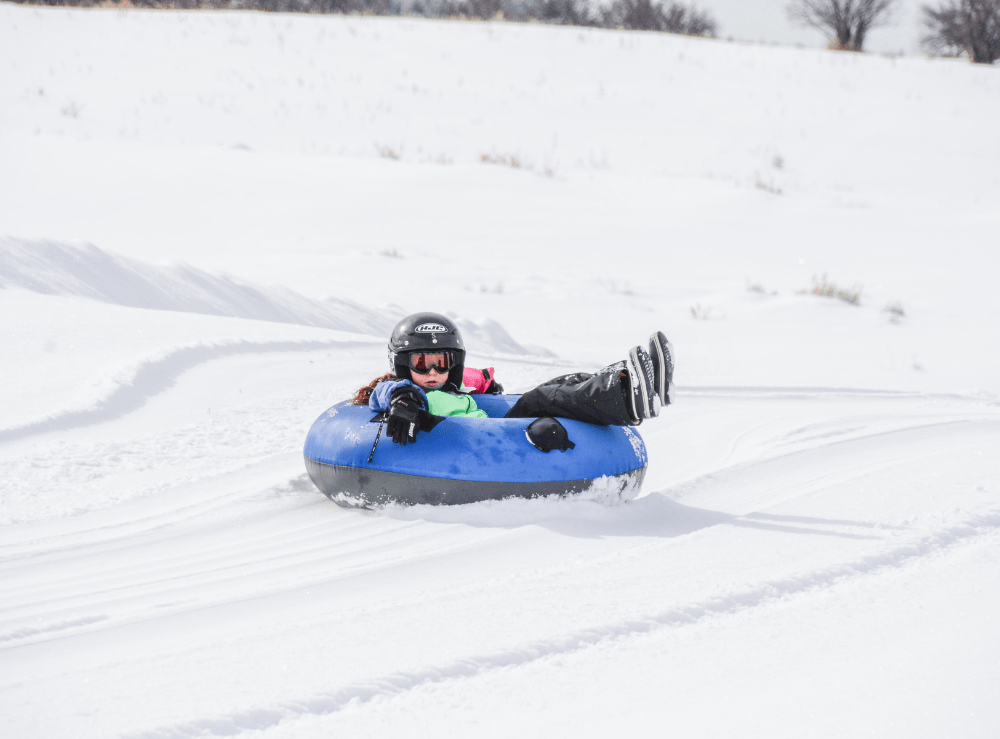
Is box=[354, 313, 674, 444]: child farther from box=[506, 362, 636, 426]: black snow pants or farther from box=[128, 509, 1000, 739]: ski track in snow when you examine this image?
box=[128, 509, 1000, 739]: ski track in snow

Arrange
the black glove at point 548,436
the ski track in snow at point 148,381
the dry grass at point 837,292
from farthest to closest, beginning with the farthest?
the dry grass at point 837,292 → the ski track in snow at point 148,381 → the black glove at point 548,436

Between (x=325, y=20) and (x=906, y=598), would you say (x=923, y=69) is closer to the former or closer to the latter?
(x=325, y=20)

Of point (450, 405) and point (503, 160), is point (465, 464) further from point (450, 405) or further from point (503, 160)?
point (503, 160)

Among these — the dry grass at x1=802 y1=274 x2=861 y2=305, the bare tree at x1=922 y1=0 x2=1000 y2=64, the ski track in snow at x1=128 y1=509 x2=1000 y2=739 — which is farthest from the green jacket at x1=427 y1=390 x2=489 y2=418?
the bare tree at x1=922 y1=0 x2=1000 y2=64

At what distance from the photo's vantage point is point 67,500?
3936 millimetres

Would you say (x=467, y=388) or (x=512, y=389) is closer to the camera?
(x=467, y=388)

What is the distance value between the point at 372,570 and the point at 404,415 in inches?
29.5

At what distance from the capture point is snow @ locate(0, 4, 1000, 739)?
101 inches

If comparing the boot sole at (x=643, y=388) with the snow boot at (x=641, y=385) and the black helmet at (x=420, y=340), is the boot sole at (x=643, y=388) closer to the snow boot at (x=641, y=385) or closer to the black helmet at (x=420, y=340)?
the snow boot at (x=641, y=385)

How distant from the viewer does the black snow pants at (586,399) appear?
4008 millimetres

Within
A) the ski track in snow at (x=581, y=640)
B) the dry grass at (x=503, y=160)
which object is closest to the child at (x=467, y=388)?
the ski track in snow at (x=581, y=640)

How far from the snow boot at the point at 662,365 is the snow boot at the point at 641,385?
3 centimetres

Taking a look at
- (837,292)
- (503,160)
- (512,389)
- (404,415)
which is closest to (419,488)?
(404,415)

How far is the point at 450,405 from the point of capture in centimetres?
457
